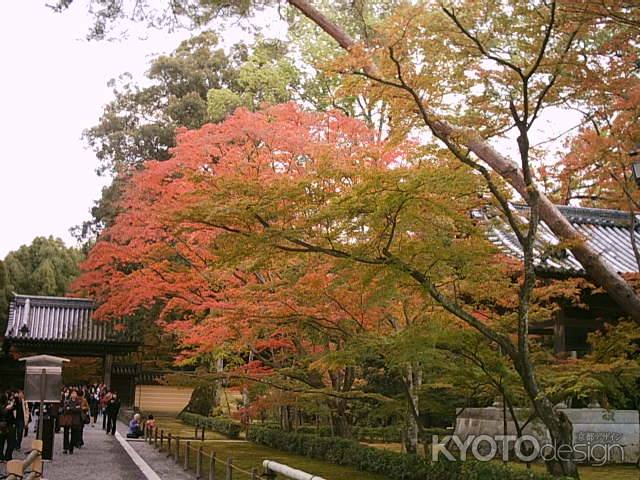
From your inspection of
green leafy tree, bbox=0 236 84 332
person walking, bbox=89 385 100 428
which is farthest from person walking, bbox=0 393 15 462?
green leafy tree, bbox=0 236 84 332

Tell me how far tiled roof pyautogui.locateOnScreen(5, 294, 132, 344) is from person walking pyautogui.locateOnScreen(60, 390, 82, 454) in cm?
1376

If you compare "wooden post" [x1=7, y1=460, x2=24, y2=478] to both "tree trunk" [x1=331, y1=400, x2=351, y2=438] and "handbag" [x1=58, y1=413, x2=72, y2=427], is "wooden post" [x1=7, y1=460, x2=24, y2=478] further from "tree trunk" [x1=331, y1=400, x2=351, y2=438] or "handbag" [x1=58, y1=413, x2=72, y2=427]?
"handbag" [x1=58, y1=413, x2=72, y2=427]

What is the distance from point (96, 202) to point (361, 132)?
23758 mm

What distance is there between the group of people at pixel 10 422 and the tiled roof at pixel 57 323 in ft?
53.9

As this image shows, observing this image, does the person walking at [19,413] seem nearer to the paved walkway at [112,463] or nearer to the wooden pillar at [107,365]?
the paved walkway at [112,463]

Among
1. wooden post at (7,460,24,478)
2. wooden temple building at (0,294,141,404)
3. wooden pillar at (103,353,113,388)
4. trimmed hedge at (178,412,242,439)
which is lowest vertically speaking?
trimmed hedge at (178,412,242,439)

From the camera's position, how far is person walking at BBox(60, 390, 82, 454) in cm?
1808

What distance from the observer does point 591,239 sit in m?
16.7

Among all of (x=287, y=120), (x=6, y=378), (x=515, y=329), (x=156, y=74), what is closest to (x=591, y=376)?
(x=515, y=329)

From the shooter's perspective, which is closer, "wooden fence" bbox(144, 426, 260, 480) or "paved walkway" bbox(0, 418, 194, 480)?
"wooden fence" bbox(144, 426, 260, 480)

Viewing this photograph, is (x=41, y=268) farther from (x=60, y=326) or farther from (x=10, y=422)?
(x=10, y=422)

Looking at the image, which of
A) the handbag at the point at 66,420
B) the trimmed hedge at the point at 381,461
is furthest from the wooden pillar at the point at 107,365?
the handbag at the point at 66,420

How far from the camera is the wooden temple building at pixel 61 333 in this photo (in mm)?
32281

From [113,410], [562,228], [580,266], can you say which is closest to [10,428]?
[113,410]
